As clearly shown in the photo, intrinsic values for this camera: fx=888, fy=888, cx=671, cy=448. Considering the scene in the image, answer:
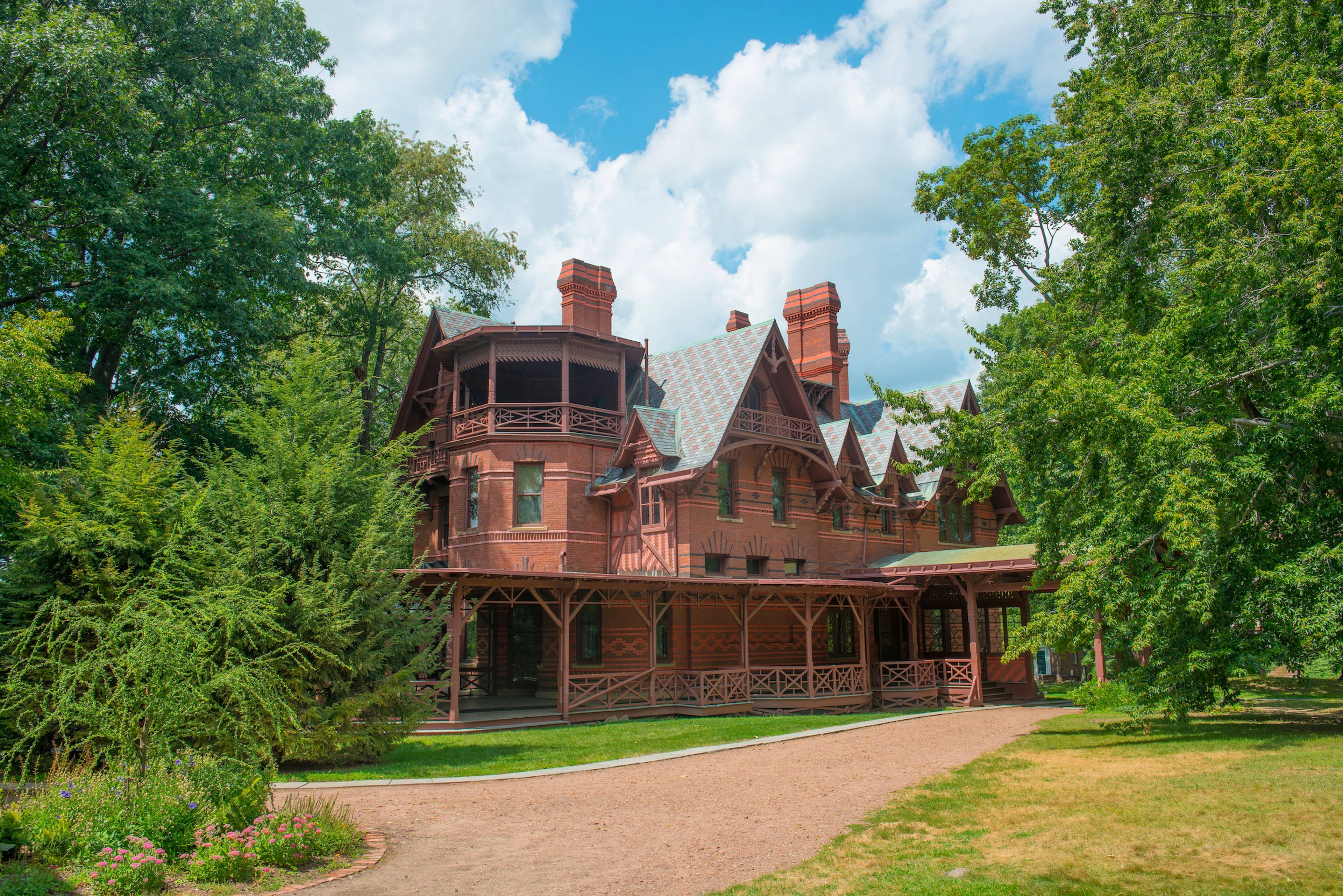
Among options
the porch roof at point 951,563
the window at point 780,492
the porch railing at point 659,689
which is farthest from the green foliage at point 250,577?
the porch roof at point 951,563

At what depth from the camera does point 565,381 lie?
25547mm

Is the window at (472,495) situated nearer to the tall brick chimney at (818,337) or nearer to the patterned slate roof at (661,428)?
the patterned slate roof at (661,428)

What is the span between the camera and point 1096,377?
15430 millimetres

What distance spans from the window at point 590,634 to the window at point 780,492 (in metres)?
6.41

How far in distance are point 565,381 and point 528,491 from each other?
336 centimetres

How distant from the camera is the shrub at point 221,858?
23.7 feet

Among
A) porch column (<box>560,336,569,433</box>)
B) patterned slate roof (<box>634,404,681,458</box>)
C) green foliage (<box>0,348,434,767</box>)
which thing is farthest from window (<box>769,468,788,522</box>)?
green foliage (<box>0,348,434,767</box>)

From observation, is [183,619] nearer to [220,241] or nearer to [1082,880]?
[1082,880]

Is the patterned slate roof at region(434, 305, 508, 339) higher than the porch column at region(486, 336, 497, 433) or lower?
higher

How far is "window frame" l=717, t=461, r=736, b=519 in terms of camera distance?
25594 mm

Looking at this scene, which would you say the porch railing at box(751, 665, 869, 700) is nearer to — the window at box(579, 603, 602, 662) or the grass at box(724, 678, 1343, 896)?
the window at box(579, 603, 602, 662)

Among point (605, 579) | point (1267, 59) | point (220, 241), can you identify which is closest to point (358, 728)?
point (605, 579)

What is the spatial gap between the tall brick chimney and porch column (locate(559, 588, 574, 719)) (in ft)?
51.7

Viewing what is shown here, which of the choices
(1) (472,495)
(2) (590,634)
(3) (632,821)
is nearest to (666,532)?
(2) (590,634)
